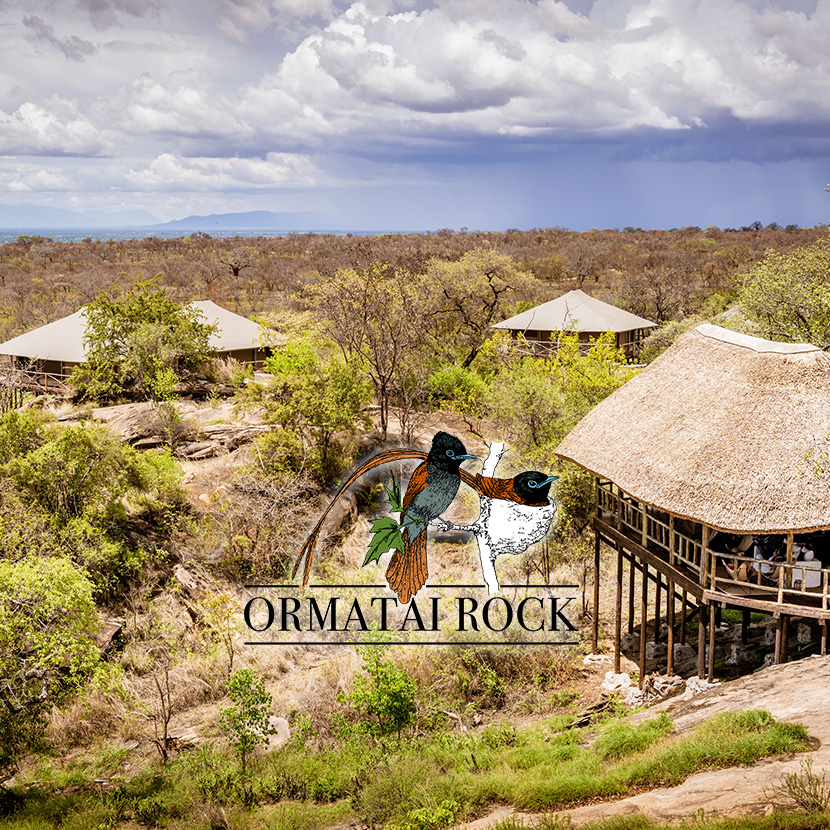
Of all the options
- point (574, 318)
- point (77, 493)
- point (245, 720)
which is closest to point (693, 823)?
point (245, 720)

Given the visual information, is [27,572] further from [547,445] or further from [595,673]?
[547,445]

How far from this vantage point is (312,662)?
1505 cm

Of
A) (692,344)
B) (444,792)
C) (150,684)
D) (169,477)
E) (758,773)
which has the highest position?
(692,344)

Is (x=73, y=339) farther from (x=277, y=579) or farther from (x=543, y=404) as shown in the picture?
(x=543, y=404)

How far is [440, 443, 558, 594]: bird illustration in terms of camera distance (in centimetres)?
1072

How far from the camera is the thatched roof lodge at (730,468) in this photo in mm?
11047

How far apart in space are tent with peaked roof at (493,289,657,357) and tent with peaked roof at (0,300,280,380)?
441 inches

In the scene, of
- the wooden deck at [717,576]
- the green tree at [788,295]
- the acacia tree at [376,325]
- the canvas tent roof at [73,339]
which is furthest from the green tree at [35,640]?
the green tree at [788,295]

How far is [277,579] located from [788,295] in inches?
720

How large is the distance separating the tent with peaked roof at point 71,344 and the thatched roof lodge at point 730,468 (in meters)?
20.0

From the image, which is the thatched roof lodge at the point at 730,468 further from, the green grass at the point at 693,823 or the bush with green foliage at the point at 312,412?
the bush with green foliage at the point at 312,412

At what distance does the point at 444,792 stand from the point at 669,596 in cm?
572

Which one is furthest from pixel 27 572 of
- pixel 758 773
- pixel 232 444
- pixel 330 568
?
pixel 232 444

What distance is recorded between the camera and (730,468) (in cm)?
1145
